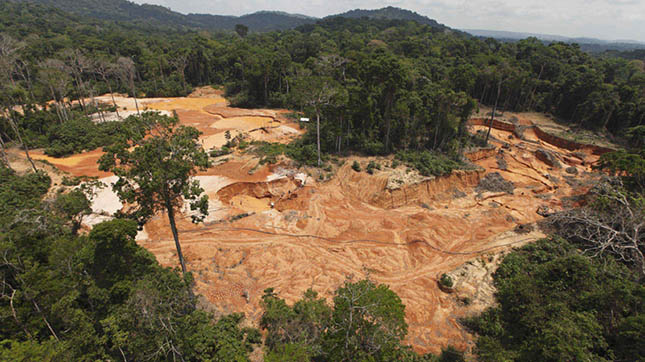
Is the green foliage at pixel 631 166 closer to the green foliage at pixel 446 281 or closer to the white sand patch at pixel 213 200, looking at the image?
the green foliage at pixel 446 281

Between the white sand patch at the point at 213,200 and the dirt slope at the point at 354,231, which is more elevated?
the white sand patch at the point at 213,200

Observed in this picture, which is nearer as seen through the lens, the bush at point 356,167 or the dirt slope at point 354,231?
the dirt slope at point 354,231

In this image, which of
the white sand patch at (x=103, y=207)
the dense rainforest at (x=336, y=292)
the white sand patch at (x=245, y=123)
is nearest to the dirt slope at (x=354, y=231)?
the dense rainforest at (x=336, y=292)

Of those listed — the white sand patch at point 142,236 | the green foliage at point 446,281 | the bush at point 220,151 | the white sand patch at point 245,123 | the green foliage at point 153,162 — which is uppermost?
the green foliage at point 153,162

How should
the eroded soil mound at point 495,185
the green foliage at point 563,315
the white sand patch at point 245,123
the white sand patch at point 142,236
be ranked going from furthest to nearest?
1. the white sand patch at point 245,123
2. the eroded soil mound at point 495,185
3. the white sand patch at point 142,236
4. the green foliage at point 563,315

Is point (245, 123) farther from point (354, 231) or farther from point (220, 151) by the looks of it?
point (354, 231)

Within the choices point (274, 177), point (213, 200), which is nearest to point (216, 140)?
point (274, 177)
